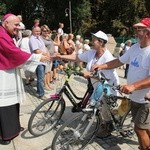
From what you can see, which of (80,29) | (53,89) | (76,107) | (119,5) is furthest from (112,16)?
(76,107)

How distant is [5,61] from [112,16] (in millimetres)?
36164

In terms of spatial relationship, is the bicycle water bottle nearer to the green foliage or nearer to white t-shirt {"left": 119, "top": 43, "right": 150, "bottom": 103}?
white t-shirt {"left": 119, "top": 43, "right": 150, "bottom": 103}

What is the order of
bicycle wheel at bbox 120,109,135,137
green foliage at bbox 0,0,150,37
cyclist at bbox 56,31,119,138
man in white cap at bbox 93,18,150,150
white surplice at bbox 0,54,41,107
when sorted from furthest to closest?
green foliage at bbox 0,0,150,37
cyclist at bbox 56,31,119,138
bicycle wheel at bbox 120,109,135,137
white surplice at bbox 0,54,41,107
man in white cap at bbox 93,18,150,150

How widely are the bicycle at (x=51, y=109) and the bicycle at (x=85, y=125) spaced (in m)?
0.81

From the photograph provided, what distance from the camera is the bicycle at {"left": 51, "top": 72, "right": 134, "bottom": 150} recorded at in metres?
4.55

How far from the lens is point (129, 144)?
5340 millimetres

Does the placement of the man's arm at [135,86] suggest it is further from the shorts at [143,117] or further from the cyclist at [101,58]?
the cyclist at [101,58]

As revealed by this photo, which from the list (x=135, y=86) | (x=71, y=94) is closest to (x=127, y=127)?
(x=71, y=94)

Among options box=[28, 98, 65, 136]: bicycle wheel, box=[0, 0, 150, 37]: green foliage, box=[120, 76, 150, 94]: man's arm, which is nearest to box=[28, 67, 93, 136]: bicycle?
box=[28, 98, 65, 136]: bicycle wheel

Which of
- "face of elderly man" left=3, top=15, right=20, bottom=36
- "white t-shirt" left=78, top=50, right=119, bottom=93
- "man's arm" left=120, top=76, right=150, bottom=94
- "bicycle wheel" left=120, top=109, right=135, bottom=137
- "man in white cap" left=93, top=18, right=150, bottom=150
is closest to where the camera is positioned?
"man's arm" left=120, top=76, right=150, bottom=94

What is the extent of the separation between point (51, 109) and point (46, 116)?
18cm

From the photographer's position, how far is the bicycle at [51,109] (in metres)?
5.51

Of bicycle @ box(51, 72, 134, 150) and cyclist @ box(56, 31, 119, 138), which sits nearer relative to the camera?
bicycle @ box(51, 72, 134, 150)

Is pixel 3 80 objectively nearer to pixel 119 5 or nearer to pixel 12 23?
pixel 12 23
